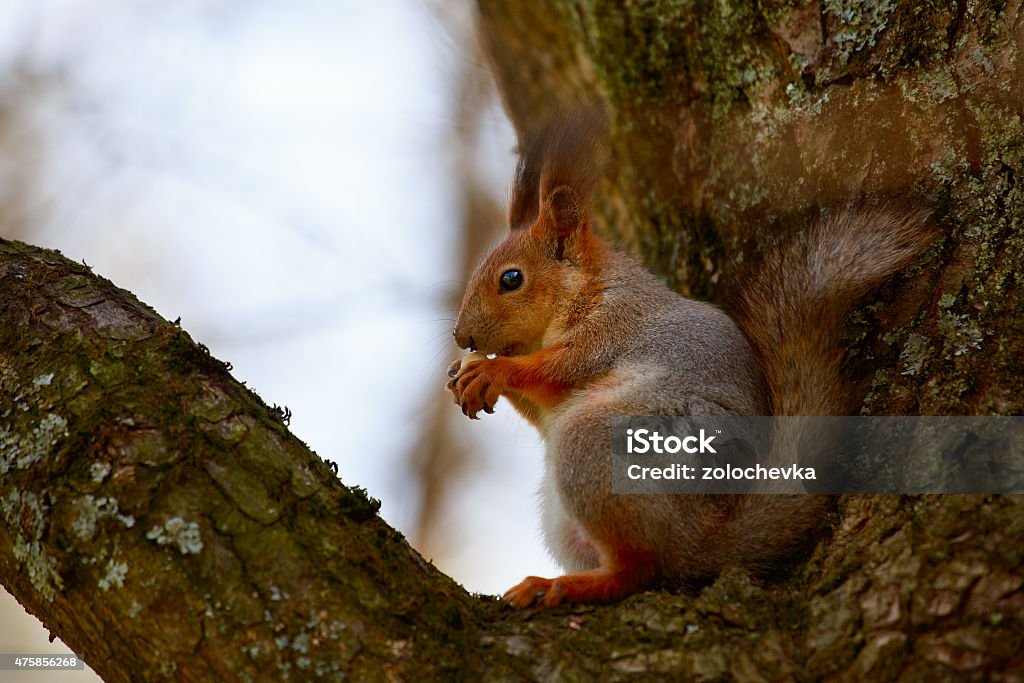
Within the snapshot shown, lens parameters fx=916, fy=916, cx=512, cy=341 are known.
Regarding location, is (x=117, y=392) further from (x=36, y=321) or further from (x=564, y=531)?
(x=564, y=531)

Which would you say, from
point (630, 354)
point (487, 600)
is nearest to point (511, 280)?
point (630, 354)

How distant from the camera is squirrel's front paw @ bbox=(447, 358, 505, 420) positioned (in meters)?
2.79

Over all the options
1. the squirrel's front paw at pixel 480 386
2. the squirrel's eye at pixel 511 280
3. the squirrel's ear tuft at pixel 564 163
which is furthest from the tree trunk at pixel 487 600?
the squirrel's eye at pixel 511 280

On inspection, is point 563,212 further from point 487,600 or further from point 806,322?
point 487,600

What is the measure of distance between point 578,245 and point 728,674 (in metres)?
1.78

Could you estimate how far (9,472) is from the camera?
5.77 feet

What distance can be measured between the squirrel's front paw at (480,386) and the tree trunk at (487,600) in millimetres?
918

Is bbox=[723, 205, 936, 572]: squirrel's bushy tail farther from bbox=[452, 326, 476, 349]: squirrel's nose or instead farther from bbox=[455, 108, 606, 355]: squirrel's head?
bbox=[452, 326, 476, 349]: squirrel's nose

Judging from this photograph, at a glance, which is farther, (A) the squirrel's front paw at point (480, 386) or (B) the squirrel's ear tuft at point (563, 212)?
(B) the squirrel's ear tuft at point (563, 212)

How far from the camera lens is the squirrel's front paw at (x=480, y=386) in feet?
9.14

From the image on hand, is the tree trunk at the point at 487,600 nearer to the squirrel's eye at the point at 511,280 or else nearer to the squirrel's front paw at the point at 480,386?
the squirrel's front paw at the point at 480,386

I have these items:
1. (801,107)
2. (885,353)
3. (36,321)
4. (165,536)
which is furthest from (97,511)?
(801,107)

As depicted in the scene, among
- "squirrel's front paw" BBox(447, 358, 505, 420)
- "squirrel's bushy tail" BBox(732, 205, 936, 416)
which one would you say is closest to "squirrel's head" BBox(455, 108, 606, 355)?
"squirrel's front paw" BBox(447, 358, 505, 420)

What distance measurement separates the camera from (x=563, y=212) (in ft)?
10.2
